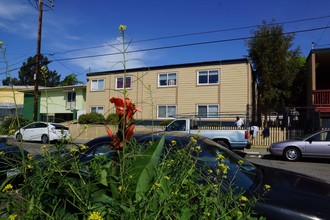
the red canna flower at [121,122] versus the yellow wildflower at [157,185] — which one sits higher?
the red canna flower at [121,122]

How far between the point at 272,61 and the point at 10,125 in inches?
1153

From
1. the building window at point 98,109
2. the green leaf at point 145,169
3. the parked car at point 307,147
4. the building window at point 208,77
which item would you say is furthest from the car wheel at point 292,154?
the building window at point 98,109

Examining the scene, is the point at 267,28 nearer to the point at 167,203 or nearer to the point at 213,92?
the point at 213,92

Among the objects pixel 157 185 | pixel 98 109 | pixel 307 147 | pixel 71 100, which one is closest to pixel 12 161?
pixel 157 185

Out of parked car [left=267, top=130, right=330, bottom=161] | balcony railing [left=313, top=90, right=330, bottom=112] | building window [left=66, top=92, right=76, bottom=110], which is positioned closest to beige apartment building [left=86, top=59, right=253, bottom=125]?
balcony railing [left=313, top=90, right=330, bottom=112]

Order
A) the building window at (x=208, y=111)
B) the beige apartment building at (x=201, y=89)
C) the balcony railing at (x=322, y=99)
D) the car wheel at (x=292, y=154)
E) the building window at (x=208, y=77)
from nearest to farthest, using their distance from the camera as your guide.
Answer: the car wheel at (x=292, y=154) → the balcony railing at (x=322, y=99) → the beige apartment building at (x=201, y=89) → the building window at (x=208, y=111) → the building window at (x=208, y=77)

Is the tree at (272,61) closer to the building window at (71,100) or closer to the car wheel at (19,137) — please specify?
the building window at (71,100)

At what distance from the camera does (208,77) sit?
26.9 m

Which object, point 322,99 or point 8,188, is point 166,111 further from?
point 8,188

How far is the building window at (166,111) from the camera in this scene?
28311mm

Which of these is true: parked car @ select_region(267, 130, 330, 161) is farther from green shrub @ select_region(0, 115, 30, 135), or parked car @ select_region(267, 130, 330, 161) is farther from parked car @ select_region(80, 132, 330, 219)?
green shrub @ select_region(0, 115, 30, 135)

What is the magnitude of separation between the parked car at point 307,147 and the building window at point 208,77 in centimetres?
1251

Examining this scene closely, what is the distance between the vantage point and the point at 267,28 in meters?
Result: 29.7

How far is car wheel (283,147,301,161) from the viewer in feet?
46.8
